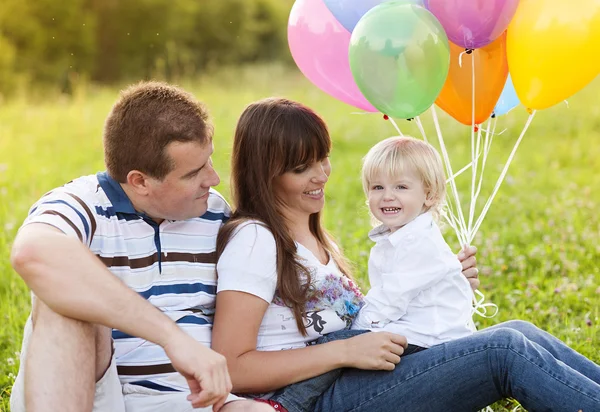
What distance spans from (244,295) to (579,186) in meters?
4.77

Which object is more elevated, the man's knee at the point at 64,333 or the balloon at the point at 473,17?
the balloon at the point at 473,17

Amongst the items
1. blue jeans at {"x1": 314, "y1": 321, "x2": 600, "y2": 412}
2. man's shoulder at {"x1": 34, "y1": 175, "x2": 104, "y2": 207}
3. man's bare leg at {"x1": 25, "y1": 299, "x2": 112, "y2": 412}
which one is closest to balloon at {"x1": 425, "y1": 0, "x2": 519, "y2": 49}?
blue jeans at {"x1": 314, "y1": 321, "x2": 600, "y2": 412}

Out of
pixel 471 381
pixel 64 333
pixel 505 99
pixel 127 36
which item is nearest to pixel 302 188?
pixel 471 381

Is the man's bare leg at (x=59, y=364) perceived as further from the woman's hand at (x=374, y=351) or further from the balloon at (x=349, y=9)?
the balloon at (x=349, y=9)

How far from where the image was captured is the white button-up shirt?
104 inches

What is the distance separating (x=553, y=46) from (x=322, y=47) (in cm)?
89

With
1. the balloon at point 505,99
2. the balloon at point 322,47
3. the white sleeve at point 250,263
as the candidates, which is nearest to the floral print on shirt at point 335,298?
the white sleeve at point 250,263

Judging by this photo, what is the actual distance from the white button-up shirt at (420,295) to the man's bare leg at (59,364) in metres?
0.95

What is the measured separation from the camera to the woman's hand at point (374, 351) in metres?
2.51

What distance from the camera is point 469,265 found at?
3.11 metres

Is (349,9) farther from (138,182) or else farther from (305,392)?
(305,392)

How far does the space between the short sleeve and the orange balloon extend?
1.51 m

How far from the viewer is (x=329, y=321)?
2670 mm

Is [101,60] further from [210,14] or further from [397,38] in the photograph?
[397,38]
